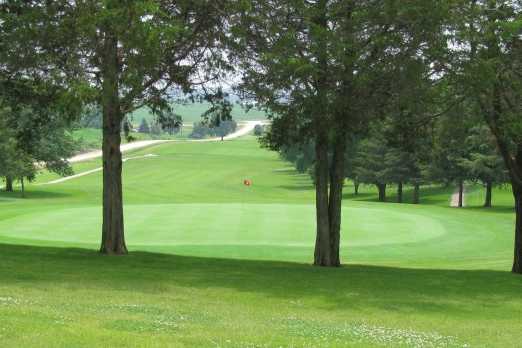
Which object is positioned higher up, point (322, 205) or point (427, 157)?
point (427, 157)

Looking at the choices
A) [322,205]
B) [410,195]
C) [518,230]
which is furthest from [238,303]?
[410,195]

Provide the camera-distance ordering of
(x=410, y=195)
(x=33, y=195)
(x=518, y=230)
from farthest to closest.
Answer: (x=410, y=195)
(x=33, y=195)
(x=518, y=230)

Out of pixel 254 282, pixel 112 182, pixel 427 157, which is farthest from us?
pixel 427 157

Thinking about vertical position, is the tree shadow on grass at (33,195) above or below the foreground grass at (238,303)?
below

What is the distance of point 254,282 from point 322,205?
5.61m

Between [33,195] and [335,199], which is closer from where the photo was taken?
[335,199]

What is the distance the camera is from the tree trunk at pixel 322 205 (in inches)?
938

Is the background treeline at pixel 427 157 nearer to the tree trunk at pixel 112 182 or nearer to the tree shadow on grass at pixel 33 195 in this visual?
the tree trunk at pixel 112 182

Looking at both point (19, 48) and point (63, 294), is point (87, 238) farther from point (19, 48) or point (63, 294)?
point (63, 294)

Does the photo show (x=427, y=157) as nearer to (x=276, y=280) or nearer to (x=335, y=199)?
(x=335, y=199)

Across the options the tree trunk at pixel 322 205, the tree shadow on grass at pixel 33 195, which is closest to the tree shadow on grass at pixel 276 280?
the tree trunk at pixel 322 205

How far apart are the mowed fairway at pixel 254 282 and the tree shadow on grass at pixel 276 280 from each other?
55 millimetres

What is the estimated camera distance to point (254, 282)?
63.9 ft

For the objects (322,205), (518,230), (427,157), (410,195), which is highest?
(427,157)
